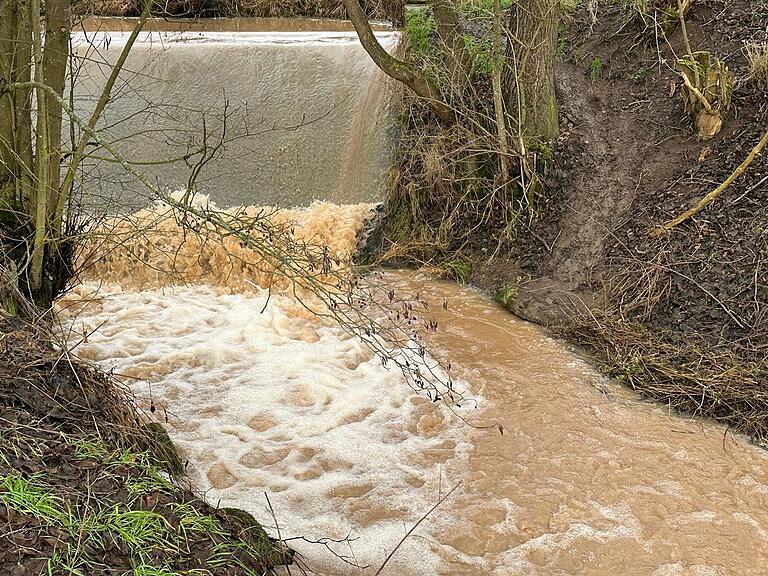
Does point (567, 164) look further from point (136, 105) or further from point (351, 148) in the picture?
point (136, 105)

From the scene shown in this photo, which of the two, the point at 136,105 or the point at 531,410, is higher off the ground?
the point at 136,105

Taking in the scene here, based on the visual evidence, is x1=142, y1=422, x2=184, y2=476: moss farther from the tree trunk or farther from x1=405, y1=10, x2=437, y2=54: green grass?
x1=405, y1=10, x2=437, y2=54: green grass

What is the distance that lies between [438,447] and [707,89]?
4.22 meters

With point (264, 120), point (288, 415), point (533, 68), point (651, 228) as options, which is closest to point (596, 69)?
point (533, 68)

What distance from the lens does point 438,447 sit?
191 inches

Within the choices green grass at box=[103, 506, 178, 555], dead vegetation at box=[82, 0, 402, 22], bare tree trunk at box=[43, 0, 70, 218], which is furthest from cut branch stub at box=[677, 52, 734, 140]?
dead vegetation at box=[82, 0, 402, 22]

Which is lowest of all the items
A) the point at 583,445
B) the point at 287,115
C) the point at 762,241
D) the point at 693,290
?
the point at 583,445

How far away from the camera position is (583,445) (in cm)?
488

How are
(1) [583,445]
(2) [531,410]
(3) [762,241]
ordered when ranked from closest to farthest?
(1) [583,445] → (2) [531,410] → (3) [762,241]

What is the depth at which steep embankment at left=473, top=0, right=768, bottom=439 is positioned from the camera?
221 inches

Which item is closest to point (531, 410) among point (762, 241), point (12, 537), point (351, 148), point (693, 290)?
point (693, 290)

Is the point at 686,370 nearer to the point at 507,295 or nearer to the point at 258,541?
the point at 507,295

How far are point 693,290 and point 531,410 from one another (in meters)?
1.79

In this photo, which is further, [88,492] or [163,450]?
[163,450]
